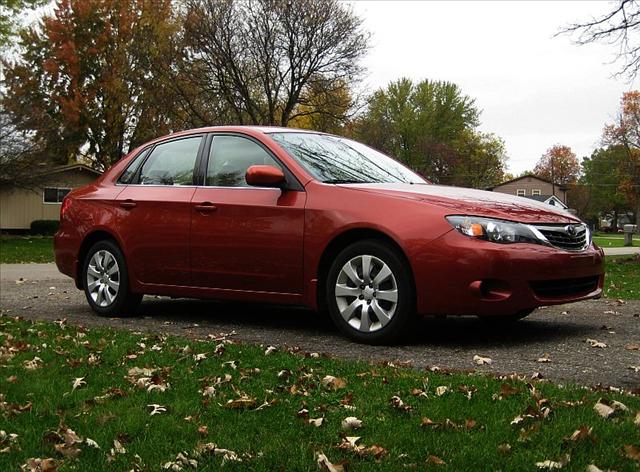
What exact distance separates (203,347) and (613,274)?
471 inches

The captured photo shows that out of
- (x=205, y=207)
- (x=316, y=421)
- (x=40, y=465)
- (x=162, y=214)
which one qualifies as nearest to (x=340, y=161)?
(x=205, y=207)

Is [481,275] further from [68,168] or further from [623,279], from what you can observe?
[68,168]

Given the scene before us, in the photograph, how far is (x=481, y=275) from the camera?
17.2 ft

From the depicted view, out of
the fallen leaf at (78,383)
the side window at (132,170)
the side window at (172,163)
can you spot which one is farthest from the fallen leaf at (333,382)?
the side window at (132,170)

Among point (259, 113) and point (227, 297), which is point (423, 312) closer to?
point (227, 297)

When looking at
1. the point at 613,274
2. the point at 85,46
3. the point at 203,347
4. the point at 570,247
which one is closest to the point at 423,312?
the point at 570,247

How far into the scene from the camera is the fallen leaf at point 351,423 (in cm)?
353

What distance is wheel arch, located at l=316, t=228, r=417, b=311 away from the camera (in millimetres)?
5539

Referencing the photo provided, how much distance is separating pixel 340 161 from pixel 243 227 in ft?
3.32

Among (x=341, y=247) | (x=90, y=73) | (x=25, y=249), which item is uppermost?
(x=90, y=73)

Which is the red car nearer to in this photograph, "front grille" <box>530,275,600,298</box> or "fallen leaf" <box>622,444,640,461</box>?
"front grille" <box>530,275,600,298</box>

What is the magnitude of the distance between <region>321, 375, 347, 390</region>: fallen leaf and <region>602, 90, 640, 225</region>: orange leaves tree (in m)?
69.8

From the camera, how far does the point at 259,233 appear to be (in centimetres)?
619

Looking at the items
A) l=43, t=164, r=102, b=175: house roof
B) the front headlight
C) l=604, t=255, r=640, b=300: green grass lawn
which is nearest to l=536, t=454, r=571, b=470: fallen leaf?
the front headlight
